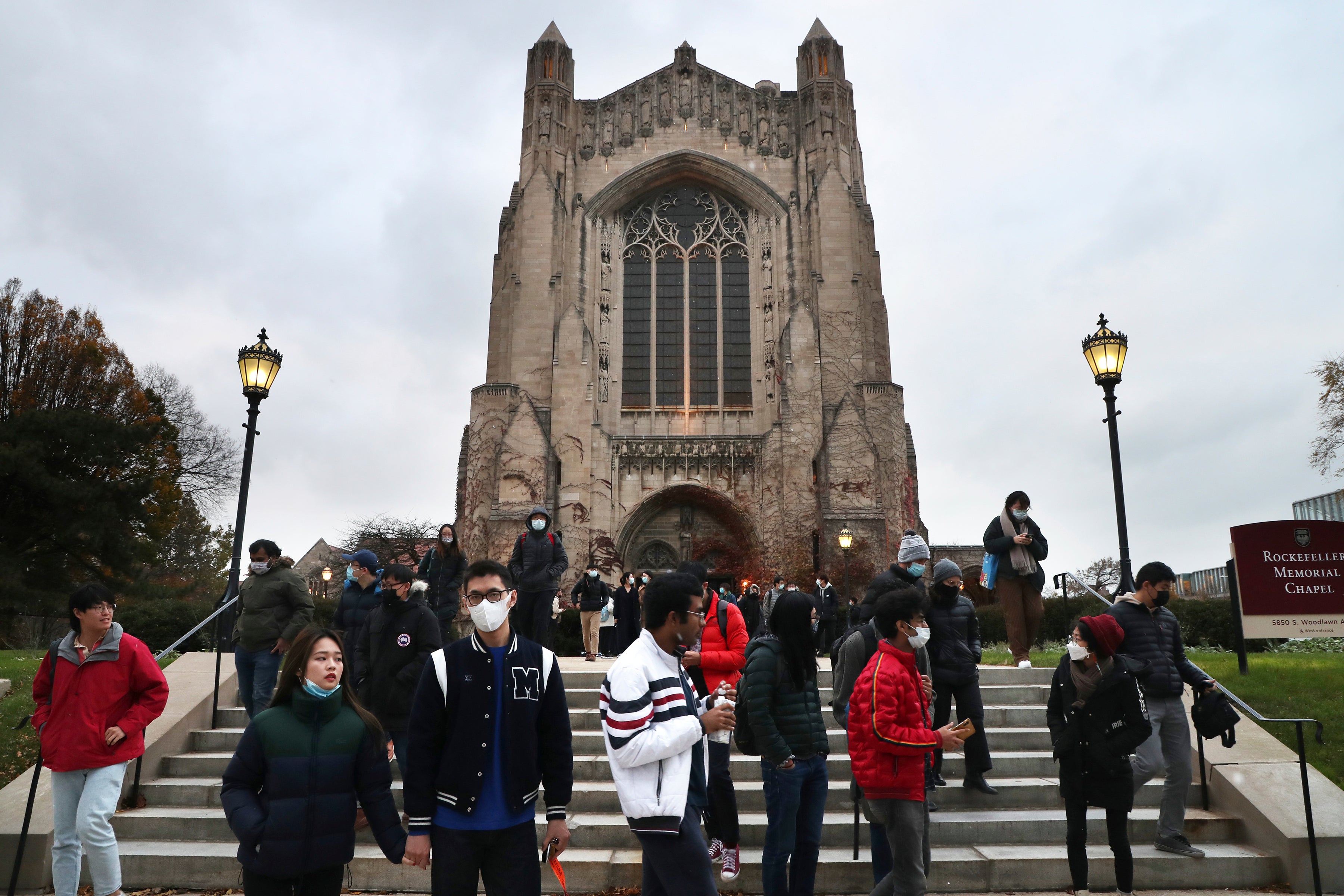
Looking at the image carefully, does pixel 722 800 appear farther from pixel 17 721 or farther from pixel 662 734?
pixel 17 721

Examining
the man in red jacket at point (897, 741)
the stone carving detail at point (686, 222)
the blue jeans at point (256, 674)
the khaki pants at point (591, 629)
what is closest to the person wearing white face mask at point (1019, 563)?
the man in red jacket at point (897, 741)

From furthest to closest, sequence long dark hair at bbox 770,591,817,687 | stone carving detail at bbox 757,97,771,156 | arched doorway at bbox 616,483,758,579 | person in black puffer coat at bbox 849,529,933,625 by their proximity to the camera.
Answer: stone carving detail at bbox 757,97,771,156 → arched doorway at bbox 616,483,758,579 → person in black puffer coat at bbox 849,529,933,625 → long dark hair at bbox 770,591,817,687

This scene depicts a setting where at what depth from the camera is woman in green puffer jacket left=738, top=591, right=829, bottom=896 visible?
4.58 m

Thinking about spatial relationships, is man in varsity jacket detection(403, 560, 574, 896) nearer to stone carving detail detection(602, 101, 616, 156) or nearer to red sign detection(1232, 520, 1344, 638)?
red sign detection(1232, 520, 1344, 638)

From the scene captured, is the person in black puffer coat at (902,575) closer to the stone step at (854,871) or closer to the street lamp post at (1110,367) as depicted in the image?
the stone step at (854,871)

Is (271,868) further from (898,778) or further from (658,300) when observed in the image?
(658,300)

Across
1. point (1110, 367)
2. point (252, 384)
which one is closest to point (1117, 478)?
point (1110, 367)

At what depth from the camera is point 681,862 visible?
3.29 metres

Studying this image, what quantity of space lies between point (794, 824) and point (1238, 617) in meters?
7.05

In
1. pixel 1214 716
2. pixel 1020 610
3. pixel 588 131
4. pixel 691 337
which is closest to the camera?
pixel 1214 716

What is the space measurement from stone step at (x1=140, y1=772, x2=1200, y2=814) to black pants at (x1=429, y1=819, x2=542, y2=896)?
321cm

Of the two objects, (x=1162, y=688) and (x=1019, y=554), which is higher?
Result: (x=1019, y=554)

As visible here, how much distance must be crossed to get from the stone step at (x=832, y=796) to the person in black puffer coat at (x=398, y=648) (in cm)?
103

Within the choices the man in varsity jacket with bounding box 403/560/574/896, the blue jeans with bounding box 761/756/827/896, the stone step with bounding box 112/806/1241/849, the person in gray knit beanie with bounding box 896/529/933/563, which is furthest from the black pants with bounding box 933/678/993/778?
the man in varsity jacket with bounding box 403/560/574/896
